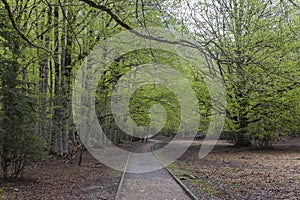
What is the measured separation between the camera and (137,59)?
30.6ft

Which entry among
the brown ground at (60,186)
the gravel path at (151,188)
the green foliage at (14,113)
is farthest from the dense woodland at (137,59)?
the gravel path at (151,188)

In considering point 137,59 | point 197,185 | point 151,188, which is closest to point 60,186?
point 151,188

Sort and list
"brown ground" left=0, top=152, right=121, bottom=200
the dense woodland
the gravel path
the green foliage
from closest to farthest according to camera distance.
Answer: the dense woodland, the gravel path, "brown ground" left=0, top=152, right=121, bottom=200, the green foliage

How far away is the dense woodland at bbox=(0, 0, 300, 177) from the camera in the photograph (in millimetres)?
6219

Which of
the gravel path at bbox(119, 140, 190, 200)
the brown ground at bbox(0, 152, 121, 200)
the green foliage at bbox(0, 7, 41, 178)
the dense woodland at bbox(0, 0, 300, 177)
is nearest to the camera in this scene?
the dense woodland at bbox(0, 0, 300, 177)

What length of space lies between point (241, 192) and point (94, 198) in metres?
3.68

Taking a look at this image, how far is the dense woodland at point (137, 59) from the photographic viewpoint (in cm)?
622

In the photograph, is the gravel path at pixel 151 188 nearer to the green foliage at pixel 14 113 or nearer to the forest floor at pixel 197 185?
→ the forest floor at pixel 197 185

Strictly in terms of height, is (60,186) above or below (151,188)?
below

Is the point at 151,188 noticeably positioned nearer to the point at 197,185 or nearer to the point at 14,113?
the point at 197,185

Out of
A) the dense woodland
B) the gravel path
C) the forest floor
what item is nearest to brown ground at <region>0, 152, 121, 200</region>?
the forest floor

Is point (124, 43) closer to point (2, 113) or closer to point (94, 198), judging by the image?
point (2, 113)

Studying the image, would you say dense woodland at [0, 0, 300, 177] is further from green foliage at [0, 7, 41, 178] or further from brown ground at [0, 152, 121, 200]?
brown ground at [0, 152, 121, 200]

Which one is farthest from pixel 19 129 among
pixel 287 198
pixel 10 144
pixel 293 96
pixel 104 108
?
pixel 293 96
